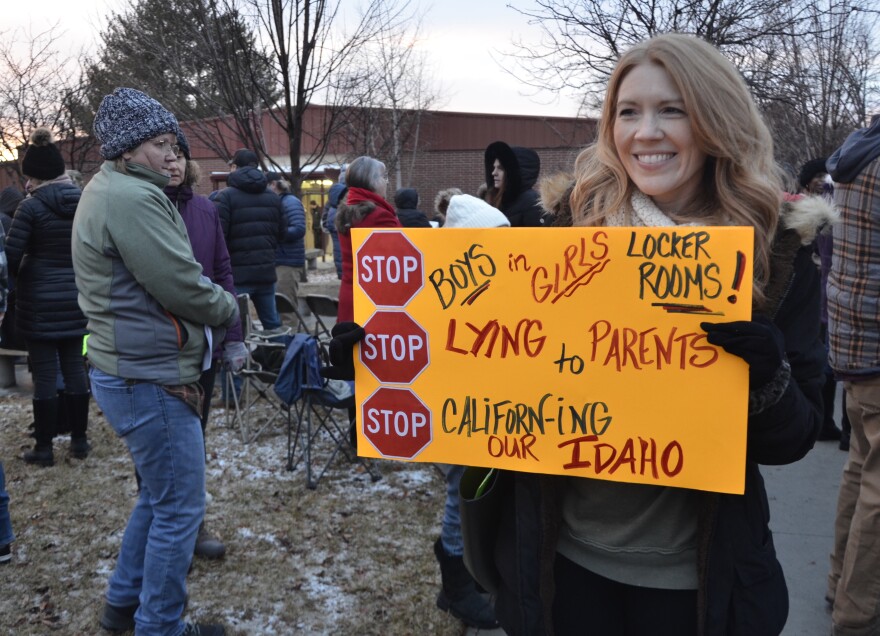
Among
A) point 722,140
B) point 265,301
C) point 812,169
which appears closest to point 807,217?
point 722,140

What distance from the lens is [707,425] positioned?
63.3 inches

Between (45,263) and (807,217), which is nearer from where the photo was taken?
(807,217)

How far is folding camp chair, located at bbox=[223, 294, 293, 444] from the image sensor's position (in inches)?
237

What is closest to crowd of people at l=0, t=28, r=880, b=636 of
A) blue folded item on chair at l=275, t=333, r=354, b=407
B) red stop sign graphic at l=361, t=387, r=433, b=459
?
red stop sign graphic at l=361, t=387, r=433, b=459

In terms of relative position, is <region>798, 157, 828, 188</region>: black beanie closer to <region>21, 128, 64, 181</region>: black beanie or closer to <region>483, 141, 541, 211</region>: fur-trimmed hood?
<region>483, 141, 541, 211</region>: fur-trimmed hood

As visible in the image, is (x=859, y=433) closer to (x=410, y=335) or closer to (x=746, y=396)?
(x=746, y=396)

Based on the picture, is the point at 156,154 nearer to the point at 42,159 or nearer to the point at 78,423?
the point at 42,159

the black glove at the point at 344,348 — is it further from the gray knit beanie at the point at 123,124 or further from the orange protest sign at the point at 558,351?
the gray knit beanie at the point at 123,124

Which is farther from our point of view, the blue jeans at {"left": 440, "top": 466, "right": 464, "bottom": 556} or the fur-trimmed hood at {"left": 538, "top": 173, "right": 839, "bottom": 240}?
the blue jeans at {"left": 440, "top": 466, "right": 464, "bottom": 556}

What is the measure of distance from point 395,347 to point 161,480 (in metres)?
1.48

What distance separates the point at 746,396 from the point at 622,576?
1.58ft

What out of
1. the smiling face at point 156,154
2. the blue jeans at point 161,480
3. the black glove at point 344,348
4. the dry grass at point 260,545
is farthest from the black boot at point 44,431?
the black glove at point 344,348

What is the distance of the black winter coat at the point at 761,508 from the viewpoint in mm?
1601

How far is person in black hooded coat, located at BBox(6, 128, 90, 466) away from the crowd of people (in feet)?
0.05
